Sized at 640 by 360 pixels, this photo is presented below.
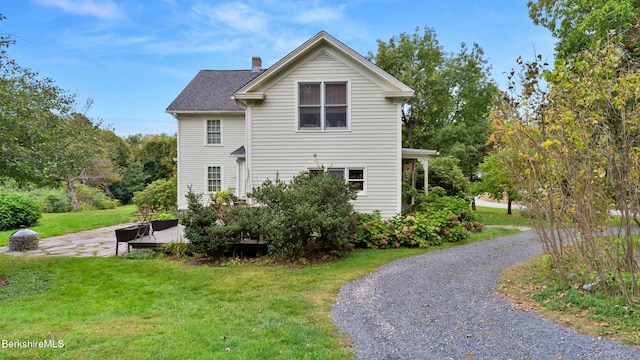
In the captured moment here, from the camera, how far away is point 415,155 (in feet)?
41.9

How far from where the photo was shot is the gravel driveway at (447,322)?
338 cm

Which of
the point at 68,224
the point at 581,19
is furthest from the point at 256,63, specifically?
the point at 581,19

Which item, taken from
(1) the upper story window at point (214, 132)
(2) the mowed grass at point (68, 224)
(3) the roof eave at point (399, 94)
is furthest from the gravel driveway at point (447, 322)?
(1) the upper story window at point (214, 132)

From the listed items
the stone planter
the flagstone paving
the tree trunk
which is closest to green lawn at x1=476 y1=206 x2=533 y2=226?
the flagstone paving

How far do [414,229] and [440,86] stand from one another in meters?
15.3

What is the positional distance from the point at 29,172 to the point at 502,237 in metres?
12.4

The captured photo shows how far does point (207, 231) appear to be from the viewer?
7609mm

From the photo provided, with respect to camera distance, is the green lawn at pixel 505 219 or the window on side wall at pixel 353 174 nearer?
the window on side wall at pixel 353 174

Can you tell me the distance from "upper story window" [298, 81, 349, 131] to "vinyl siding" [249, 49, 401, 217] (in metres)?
0.19

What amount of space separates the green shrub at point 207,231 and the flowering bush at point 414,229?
3.49 metres

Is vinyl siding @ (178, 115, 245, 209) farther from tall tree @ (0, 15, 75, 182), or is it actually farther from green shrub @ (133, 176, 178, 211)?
tall tree @ (0, 15, 75, 182)

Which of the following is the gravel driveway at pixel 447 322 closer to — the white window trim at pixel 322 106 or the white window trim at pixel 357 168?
the white window trim at pixel 357 168

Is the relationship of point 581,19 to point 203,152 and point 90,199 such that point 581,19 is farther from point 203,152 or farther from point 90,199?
point 90,199

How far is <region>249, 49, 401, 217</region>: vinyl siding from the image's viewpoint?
1080 centimetres
